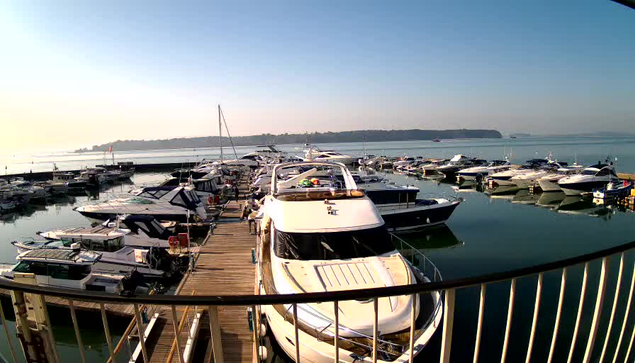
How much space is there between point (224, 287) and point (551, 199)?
31859 millimetres

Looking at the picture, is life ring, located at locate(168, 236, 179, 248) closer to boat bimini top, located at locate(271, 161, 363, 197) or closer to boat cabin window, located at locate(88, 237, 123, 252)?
boat cabin window, located at locate(88, 237, 123, 252)

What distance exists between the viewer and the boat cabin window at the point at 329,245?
24.4 feet

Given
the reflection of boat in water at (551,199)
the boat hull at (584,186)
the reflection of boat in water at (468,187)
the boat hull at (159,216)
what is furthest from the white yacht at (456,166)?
the boat hull at (159,216)

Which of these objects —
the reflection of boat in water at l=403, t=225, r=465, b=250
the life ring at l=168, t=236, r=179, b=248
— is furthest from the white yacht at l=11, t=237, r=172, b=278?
the reflection of boat in water at l=403, t=225, r=465, b=250

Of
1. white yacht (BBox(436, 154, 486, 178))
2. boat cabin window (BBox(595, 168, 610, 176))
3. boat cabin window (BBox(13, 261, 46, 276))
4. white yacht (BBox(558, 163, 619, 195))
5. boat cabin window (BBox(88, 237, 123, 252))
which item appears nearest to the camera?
boat cabin window (BBox(13, 261, 46, 276))

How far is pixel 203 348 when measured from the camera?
302 inches

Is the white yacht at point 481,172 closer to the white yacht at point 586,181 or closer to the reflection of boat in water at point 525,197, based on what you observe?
the reflection of boat in water at point 525,197

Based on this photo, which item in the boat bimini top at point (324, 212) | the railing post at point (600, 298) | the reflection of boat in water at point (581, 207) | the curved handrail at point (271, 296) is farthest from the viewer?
the reflection of boat in water at point (581, 207)

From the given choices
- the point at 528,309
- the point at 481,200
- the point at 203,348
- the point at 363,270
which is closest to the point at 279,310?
the point at 363,270

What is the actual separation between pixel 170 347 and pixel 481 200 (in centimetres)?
3052

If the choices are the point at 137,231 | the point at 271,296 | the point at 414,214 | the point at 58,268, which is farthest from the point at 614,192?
the point at 58,268

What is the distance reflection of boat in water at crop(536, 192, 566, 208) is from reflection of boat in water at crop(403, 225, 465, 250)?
13056 millimetres

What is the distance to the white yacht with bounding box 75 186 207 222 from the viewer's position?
68.3 feet

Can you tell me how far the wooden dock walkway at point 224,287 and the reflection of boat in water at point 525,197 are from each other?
83.6 feet
